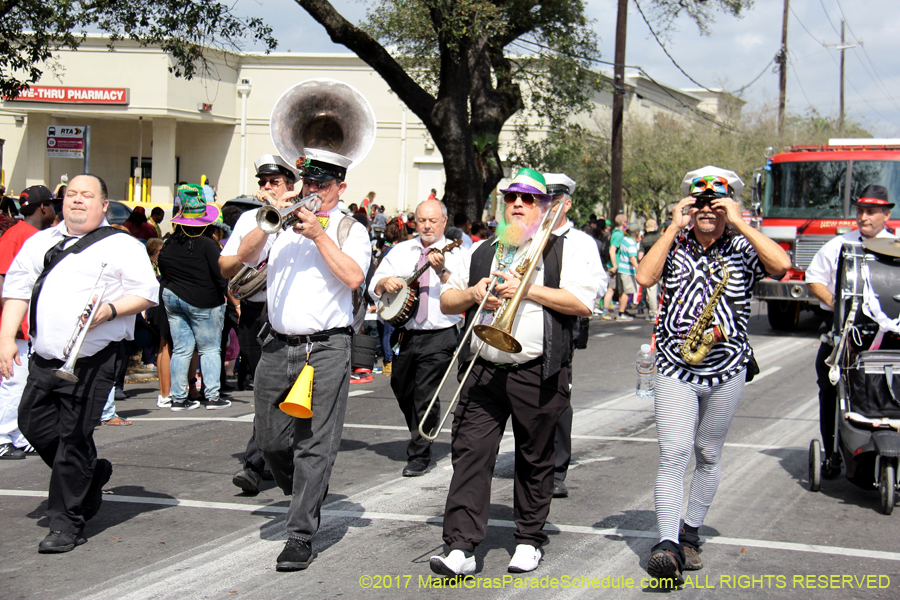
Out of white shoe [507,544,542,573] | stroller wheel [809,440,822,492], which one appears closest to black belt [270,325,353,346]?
white shoe [507,544,542,573]

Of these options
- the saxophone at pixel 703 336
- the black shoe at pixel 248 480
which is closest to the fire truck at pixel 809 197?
the saxophone at pixel 703 336

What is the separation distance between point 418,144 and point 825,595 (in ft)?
113

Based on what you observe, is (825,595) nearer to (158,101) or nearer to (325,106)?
(325,106)

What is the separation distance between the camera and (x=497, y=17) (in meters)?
15.2

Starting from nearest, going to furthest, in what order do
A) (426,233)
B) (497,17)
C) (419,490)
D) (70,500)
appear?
(70,500), (419,490), (426,233), (497,17)

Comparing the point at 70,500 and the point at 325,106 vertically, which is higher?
the point at 325,106

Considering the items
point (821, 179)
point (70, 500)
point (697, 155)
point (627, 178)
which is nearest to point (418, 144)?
point (627, 178)

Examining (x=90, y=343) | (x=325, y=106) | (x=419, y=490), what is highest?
(x=325, y=106)

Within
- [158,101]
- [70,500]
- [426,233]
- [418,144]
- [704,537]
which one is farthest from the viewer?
[418,144]

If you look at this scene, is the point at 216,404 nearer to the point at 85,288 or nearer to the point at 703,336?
the point at 85,288

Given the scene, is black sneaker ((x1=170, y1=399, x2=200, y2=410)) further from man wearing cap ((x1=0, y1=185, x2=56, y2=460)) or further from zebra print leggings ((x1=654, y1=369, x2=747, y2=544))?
zebra print leggings ((x1=654, y1=369, x2=747, y2=544))

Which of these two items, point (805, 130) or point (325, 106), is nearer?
point (325, 106)

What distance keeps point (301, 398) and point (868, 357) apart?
3888 mm

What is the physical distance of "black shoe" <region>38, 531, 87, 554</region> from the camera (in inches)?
194
